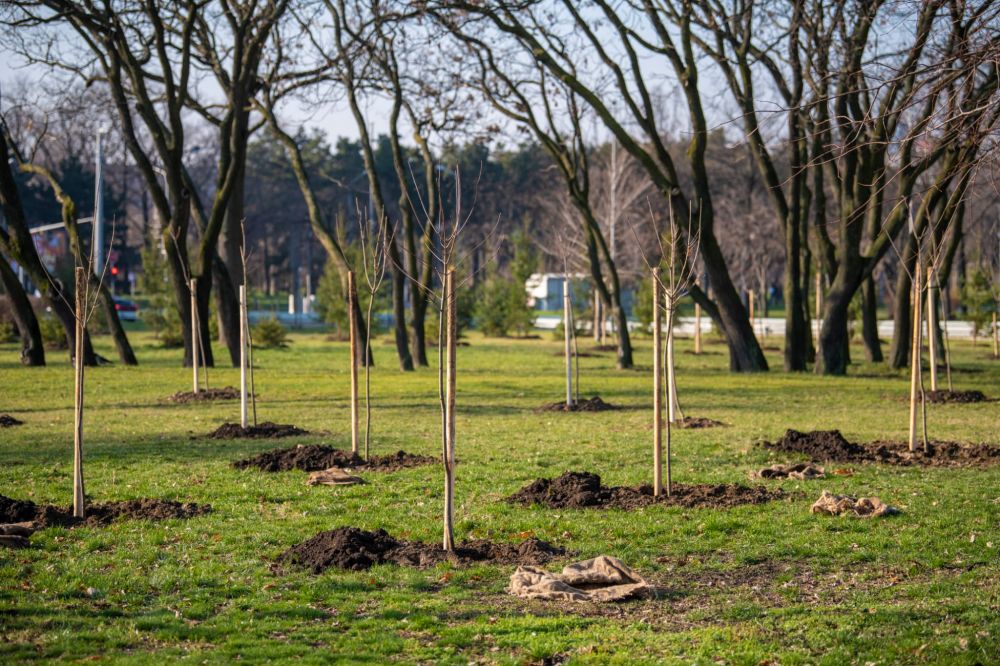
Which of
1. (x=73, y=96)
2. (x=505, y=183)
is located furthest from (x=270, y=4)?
(x=505, y=183)

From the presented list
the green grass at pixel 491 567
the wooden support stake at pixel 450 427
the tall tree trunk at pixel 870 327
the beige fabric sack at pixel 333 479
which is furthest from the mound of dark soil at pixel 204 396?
the tall tree trunk at pixel 870 327

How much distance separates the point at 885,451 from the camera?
1181 centimetres

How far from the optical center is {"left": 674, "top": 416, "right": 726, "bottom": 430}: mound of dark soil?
48.7ft

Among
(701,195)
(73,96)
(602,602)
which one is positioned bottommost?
(602,602)

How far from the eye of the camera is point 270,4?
75.7ft

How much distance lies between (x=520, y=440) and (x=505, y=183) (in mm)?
59887

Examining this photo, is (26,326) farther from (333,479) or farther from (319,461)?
(333,479)

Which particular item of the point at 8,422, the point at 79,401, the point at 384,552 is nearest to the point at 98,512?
the point at 79,401

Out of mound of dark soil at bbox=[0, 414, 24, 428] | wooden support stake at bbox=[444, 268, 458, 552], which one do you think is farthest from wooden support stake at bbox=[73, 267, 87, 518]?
mound of dark soil at bbox=[0, 414, 24, 428]

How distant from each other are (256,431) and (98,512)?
5.27 meters

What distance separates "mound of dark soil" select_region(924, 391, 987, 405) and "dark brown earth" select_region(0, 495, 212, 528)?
13.4 meters

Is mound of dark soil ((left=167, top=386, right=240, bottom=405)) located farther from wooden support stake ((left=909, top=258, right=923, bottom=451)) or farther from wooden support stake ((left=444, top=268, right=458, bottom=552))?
wooden support stake ((left=444, top=268, right=458, bottom=552))

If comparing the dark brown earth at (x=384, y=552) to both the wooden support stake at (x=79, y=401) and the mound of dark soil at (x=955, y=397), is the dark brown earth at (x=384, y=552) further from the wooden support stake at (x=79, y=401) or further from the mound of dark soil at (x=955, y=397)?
the mound of dark soil at (x=955, y=397)

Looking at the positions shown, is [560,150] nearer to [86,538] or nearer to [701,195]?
[701,195]
